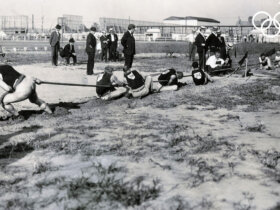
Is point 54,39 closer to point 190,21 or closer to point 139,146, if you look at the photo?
point 139,146

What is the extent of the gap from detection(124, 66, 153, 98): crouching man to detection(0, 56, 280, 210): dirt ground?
0.45 meters

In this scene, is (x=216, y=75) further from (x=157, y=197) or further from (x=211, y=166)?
(x=157, y=197)

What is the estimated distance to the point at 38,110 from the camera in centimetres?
843

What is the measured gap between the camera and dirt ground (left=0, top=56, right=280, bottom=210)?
12.9 feet

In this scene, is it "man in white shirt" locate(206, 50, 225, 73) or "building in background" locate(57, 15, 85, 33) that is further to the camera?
"building in background" locate(57, 15, 85, 33)

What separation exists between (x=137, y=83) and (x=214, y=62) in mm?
5024

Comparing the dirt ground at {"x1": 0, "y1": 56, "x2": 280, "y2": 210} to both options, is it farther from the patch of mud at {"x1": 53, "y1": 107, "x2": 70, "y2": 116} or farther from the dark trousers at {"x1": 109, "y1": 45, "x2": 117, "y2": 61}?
the dark trousers at {"x1": 109, "y1": 45, "x2": 117, "y2": 61}

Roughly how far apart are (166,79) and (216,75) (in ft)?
11.9

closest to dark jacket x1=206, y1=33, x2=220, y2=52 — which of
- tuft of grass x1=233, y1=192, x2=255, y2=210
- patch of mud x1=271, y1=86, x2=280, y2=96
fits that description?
patch of mud x1=271, y1=86, x2=280, y2=96

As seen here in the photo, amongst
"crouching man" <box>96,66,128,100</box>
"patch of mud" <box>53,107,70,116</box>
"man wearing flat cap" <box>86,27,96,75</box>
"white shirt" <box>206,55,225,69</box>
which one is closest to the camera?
"patch of mud" <box>53,107,70,116</box>

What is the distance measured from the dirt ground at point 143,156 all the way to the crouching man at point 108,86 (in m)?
0.39

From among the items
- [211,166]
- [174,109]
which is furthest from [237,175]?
[174,109]

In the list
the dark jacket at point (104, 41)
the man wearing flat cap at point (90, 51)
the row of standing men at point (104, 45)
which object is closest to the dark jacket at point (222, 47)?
the row of standing men at point (104, 45)

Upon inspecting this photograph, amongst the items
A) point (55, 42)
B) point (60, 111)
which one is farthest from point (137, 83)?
point (55, 42)
